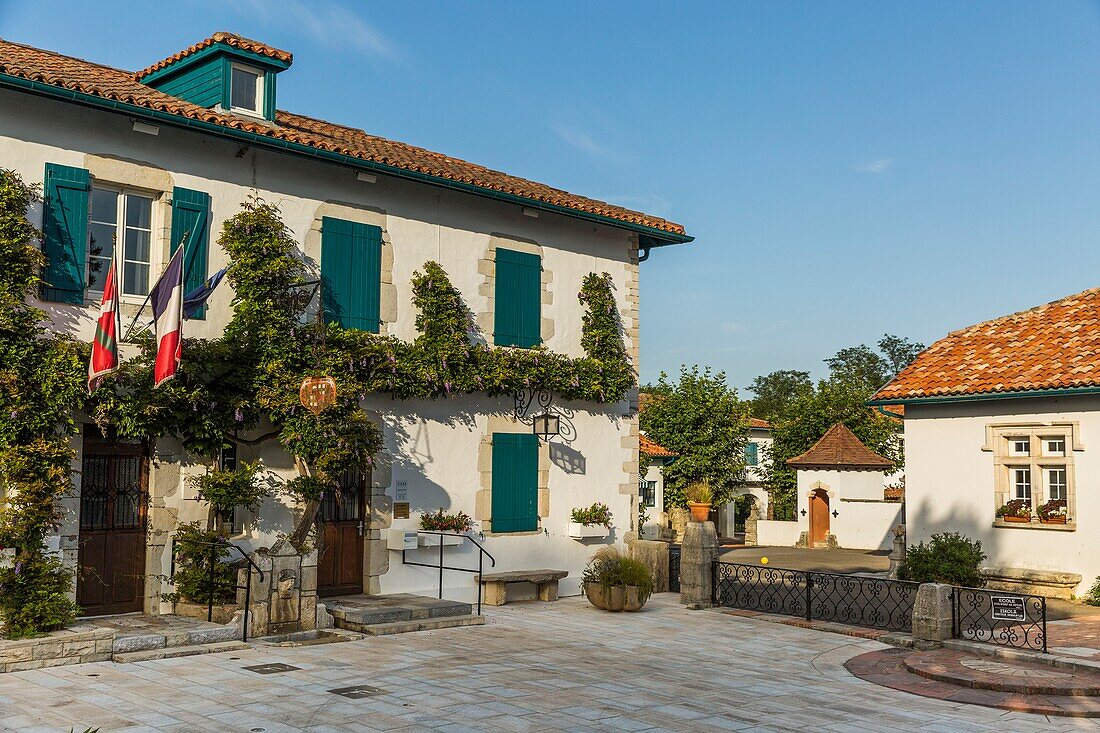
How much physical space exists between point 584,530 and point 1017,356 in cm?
828

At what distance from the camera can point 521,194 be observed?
1567 cm

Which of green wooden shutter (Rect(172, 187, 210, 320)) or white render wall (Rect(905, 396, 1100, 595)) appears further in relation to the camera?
white render wall (Rect(905, 396, 1100, 595))

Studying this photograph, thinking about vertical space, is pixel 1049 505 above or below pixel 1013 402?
below

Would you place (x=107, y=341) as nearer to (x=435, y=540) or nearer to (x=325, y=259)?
(x=325, y=259)

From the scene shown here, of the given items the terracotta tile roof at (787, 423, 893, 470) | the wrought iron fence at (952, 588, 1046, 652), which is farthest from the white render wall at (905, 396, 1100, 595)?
the terracotta tile roof at (787, 423, 893, 470)

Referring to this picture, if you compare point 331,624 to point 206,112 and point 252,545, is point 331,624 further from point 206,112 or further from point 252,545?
point 206,112

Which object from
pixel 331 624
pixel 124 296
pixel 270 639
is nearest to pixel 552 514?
pixel 331 624

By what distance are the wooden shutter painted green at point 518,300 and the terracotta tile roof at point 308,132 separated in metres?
1.02

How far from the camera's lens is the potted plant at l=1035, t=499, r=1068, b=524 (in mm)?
16562

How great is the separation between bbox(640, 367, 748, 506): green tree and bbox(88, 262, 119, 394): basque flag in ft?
78.2

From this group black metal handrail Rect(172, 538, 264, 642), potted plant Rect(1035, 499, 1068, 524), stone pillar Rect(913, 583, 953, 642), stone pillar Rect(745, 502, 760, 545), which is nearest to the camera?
black metal handrail Rect(172, 538, 264, 642)

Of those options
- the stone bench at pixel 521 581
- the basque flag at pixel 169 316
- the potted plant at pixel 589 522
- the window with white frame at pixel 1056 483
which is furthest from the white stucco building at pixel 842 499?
the basque flag at pixel 169 316

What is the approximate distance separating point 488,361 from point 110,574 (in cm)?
590

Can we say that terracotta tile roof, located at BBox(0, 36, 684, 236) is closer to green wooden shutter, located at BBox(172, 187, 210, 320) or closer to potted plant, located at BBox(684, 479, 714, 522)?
green wooden shutter, located at BBox(172, 187, 210, 320)
